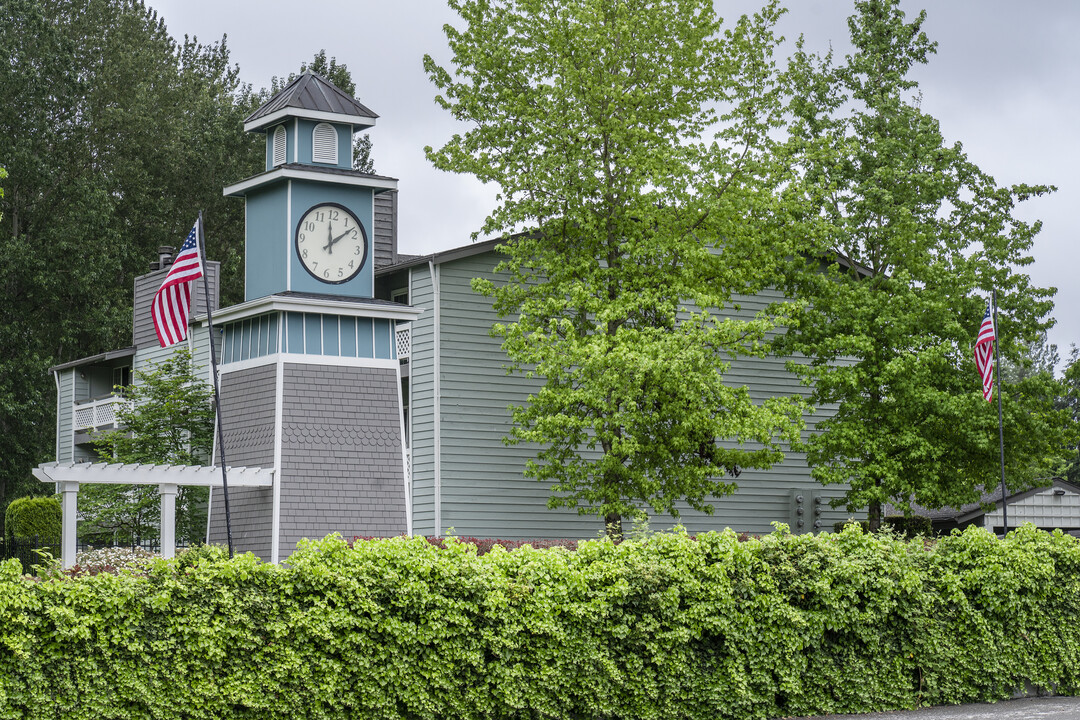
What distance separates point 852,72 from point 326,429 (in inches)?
578

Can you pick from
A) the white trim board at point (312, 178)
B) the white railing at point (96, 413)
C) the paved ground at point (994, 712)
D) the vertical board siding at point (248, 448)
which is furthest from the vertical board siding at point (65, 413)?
the paved ground at point (994, 712)

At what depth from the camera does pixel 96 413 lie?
33.3 meters

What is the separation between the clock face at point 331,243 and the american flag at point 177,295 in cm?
208

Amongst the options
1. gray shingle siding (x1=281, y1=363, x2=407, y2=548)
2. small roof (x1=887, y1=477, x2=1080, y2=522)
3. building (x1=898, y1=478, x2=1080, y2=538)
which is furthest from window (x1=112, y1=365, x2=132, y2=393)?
building (x1=898, y1=478, x2=1080, y2=538)

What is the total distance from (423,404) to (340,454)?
4.58 meters

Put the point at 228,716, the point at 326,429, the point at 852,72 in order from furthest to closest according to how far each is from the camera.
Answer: the point at 852,72 < the point at 326,429 < the point at 228,716

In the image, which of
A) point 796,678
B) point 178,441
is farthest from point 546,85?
point 796,678

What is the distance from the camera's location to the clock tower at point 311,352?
1914 cm

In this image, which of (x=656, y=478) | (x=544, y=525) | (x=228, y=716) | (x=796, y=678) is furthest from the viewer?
(x=544, y=525)

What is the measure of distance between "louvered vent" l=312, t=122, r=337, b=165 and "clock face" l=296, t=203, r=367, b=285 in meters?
0.81

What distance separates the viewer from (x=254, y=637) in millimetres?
9555

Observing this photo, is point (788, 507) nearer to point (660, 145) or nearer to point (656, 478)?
point (656, 478)

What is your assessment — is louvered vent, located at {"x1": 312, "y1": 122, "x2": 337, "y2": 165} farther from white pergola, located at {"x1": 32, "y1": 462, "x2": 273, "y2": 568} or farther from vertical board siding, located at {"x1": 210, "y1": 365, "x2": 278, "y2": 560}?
white pergola, located at {"x1": 32, "y1": 462, "x2": 273, "y2": 568}

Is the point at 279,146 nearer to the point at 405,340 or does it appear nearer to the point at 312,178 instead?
the point at 312,178
